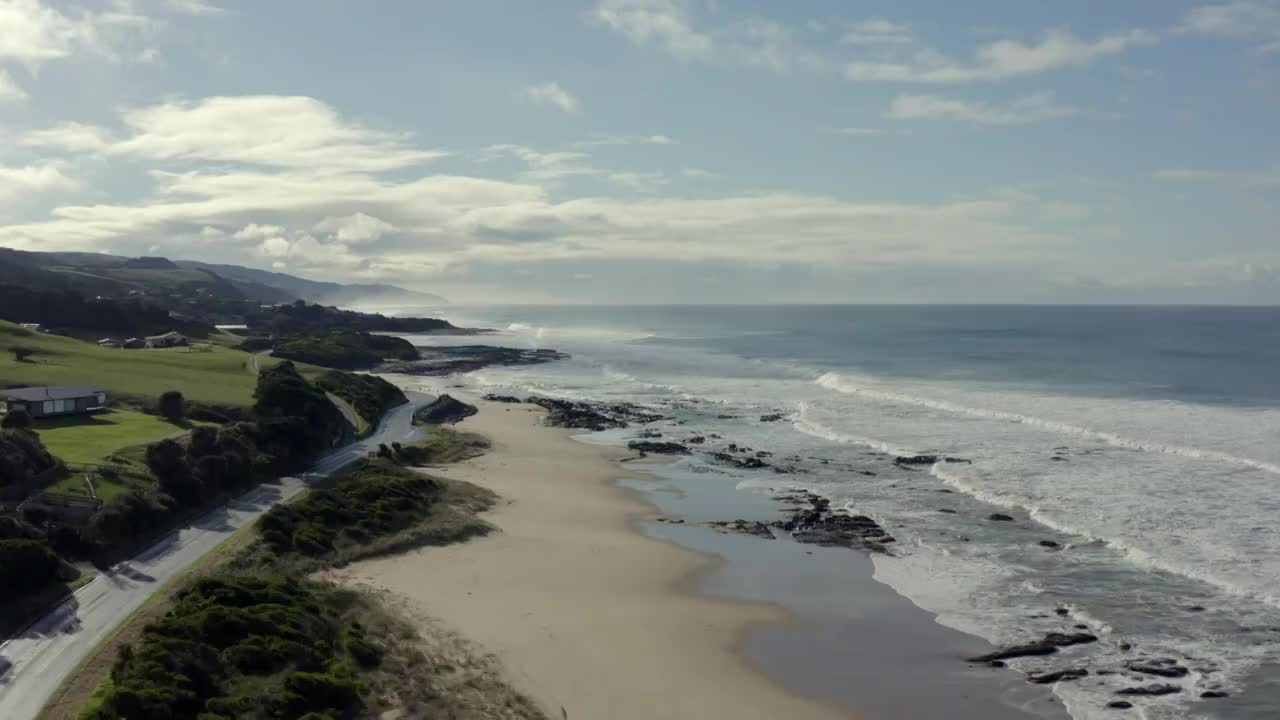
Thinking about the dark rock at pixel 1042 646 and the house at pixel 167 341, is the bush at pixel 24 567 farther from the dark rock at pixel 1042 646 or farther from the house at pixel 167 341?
the house at pixel 167 341

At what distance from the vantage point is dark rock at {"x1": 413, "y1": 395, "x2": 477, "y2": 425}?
62506 mm

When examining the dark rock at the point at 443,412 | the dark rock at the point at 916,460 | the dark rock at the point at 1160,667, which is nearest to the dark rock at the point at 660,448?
the dark rock at the point at 916,460

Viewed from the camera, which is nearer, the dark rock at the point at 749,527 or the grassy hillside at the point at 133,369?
the dark rock at the point at 749,527

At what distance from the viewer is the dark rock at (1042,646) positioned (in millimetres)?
22906

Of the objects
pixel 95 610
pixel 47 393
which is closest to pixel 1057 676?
pixel 95 610

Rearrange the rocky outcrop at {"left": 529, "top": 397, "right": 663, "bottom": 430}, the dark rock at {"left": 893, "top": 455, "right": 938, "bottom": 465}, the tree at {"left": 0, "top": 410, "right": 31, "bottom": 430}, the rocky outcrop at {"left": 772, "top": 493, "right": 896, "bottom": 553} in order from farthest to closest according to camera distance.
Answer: the rocky outcrop at {"left": 529, "top": 397, "right": 663, "bottom": 430} < the dark rock at {"left": 893, "top": 455, "right": 938, "bottom": 465} < the tree at {"left": 0, "top": 410, "right": 31, "bottom": 430} < the rocky outcrop at {"left": 772, "top": 493, "right": 896, "bottom": 553}

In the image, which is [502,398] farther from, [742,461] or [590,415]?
[742,461]

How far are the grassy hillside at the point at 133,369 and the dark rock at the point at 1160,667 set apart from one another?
1767 inches

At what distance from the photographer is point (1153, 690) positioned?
67.8 feet

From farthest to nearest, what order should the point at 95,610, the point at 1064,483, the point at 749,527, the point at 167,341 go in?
the point at 167,341, the point at 1064,483, the point at 749,527, the point at 95,610

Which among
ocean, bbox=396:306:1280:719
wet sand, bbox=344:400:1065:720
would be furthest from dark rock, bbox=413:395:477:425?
wet sand, bbox=344:400:1065:720

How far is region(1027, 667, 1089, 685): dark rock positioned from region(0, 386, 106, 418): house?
4073 centimetres

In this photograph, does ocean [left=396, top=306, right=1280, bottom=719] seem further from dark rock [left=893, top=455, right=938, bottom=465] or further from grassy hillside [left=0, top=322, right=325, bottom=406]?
grassy hillside [left=0, top=322, right=325, bottom=406]

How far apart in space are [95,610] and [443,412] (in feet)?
139
